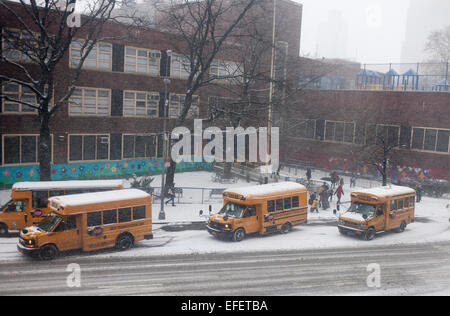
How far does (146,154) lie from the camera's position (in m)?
38.1

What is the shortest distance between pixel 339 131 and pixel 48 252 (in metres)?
35.4

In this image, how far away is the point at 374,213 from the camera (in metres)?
21.9

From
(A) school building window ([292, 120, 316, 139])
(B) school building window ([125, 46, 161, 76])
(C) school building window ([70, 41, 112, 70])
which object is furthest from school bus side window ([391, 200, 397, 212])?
(A) school building window ([292, 120, 316, 139])

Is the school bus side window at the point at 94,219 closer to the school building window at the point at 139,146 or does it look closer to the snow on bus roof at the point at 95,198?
the snow on bus roof at the point at 95,198

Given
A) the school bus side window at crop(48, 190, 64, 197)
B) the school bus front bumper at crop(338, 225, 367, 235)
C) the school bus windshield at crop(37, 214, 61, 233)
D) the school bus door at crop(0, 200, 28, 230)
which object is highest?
the school bus side window at crop(48, 190, 64, 197)

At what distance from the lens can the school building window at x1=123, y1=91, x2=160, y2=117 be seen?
120 feet

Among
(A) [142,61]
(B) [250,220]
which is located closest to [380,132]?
(A) [142,61]

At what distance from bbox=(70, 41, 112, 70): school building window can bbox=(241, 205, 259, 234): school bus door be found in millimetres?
20096

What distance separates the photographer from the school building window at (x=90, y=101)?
3362 cm

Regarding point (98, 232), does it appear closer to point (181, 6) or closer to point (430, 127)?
point (181, 6)

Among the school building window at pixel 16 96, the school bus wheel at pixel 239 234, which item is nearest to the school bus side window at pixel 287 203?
the school bus wheel at pixel 239 234

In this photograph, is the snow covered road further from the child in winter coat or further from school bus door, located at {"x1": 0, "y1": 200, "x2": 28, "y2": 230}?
the child in winter coat
